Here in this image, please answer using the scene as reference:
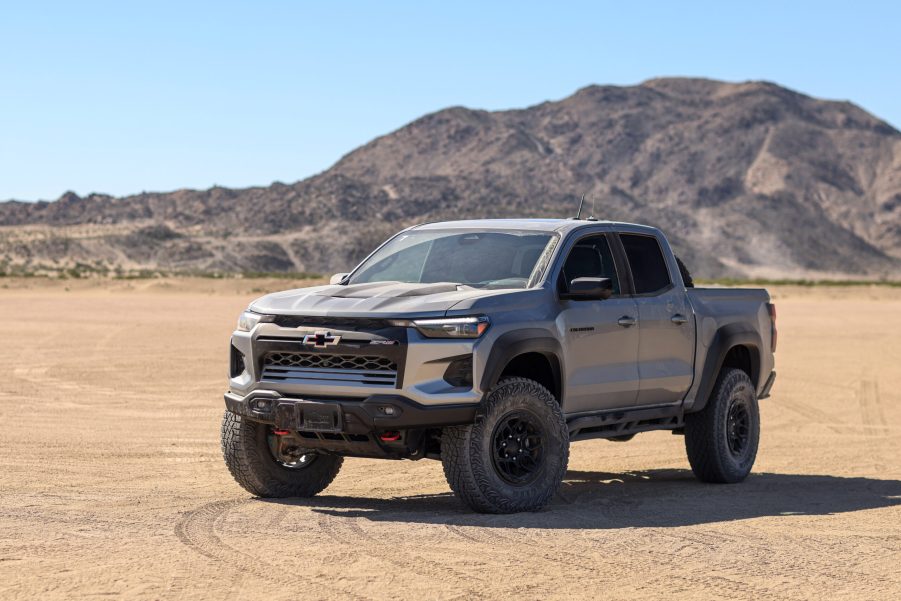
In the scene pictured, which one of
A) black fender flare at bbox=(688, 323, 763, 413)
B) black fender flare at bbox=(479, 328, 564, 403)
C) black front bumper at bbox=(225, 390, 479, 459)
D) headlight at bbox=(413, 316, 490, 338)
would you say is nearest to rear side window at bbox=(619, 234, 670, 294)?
black fender flare at bbox=(688, 323, 763, 413)

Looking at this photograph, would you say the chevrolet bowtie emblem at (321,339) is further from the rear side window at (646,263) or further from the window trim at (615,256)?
the rear side window at (646,263)

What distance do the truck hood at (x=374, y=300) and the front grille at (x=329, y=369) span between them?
0.95ft

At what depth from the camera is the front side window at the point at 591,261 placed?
35.1 feet

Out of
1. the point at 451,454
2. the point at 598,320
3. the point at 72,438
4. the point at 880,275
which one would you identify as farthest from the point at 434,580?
the point at 880,275

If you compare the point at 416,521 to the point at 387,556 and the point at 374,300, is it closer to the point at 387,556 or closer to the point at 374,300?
the point at 387,556

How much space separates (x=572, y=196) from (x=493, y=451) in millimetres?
143471

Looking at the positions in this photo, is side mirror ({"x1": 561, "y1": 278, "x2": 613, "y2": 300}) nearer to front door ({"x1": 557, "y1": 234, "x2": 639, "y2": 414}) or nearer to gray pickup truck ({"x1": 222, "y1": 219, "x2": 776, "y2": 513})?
gray pickup truck ({"x1": 222, "y1": 219, "x2": 776, "y2": 513})

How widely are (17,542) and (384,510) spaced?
260 centimetres

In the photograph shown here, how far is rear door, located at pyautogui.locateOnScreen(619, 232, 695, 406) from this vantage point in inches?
433

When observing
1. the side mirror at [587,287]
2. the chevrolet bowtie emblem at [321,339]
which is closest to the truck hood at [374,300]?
the chevrolet bowtie emblem at [321,339]

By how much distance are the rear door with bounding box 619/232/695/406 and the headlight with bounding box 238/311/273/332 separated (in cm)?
300

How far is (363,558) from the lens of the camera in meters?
7.90

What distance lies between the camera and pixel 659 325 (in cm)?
1115

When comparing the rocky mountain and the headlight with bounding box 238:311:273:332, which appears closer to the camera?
the headlight with bounding box 238:311:273:332
